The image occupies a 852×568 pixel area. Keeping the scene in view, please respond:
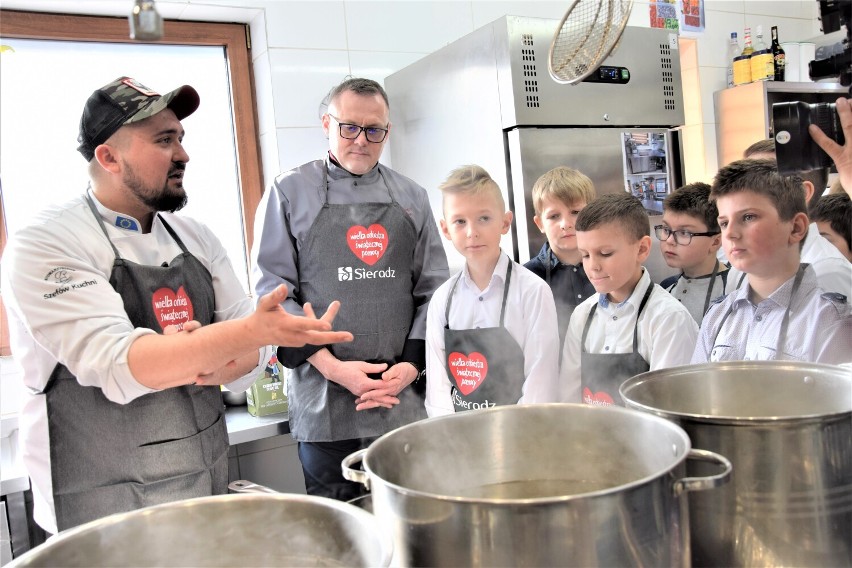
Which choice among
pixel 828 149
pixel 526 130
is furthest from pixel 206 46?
pixel 828 149

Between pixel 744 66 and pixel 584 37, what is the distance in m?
2.83

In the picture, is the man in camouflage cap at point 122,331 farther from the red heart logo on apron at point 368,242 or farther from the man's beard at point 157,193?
the red heart logo on apron at point 368,242

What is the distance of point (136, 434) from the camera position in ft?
4.86

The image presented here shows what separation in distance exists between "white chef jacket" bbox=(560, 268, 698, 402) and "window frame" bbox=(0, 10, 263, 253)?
166 centimetres

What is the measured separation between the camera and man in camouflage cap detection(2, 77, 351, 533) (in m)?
1.30

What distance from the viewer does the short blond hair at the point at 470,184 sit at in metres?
1.99

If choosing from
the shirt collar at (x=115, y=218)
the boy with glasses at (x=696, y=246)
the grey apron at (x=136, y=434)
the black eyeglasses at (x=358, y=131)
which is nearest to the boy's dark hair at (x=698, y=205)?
the boy with glasses at (x=696, y=246)

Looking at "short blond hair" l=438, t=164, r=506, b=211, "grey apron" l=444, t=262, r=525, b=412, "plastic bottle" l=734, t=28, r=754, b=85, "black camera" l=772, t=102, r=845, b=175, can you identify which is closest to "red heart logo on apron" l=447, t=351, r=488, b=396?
"grey apron" l=444, t=262, r=525, b=412

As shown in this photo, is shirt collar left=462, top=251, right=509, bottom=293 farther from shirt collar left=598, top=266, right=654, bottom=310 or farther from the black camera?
the black camera

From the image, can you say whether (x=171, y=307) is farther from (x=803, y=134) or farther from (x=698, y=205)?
(x=698, y=205)

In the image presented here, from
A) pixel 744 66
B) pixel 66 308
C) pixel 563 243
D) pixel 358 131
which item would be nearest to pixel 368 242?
pixel 358 131

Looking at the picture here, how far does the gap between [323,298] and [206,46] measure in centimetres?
147

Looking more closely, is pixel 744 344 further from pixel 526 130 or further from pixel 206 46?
pixel 206 46

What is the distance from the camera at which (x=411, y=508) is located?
58 centimetres
